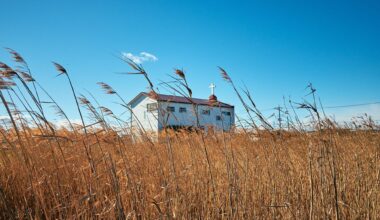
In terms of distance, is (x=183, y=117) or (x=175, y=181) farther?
(x=183, y=117)

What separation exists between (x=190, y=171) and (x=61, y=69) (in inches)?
79.6

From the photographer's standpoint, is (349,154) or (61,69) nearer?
(61,69)

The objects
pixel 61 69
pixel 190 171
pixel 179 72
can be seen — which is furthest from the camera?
pixel 190 171

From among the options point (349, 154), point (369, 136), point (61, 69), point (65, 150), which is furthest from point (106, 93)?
point (369, 136)

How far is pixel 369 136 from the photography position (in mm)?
5141

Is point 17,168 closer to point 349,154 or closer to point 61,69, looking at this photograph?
point 61,69

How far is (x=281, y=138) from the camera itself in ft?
8.20

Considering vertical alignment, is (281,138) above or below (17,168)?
above

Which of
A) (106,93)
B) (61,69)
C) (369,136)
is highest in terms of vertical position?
(61,69)

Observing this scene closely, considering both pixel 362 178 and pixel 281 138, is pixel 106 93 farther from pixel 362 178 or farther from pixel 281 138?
pixel 362 178

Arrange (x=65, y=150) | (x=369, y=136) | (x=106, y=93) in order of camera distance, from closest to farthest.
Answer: (x=106, y=93) → (x=65, y=150) → (x=369, y=136)

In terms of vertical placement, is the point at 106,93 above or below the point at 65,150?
above

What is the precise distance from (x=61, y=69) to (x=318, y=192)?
7.95ft

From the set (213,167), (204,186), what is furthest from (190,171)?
(213,167)
